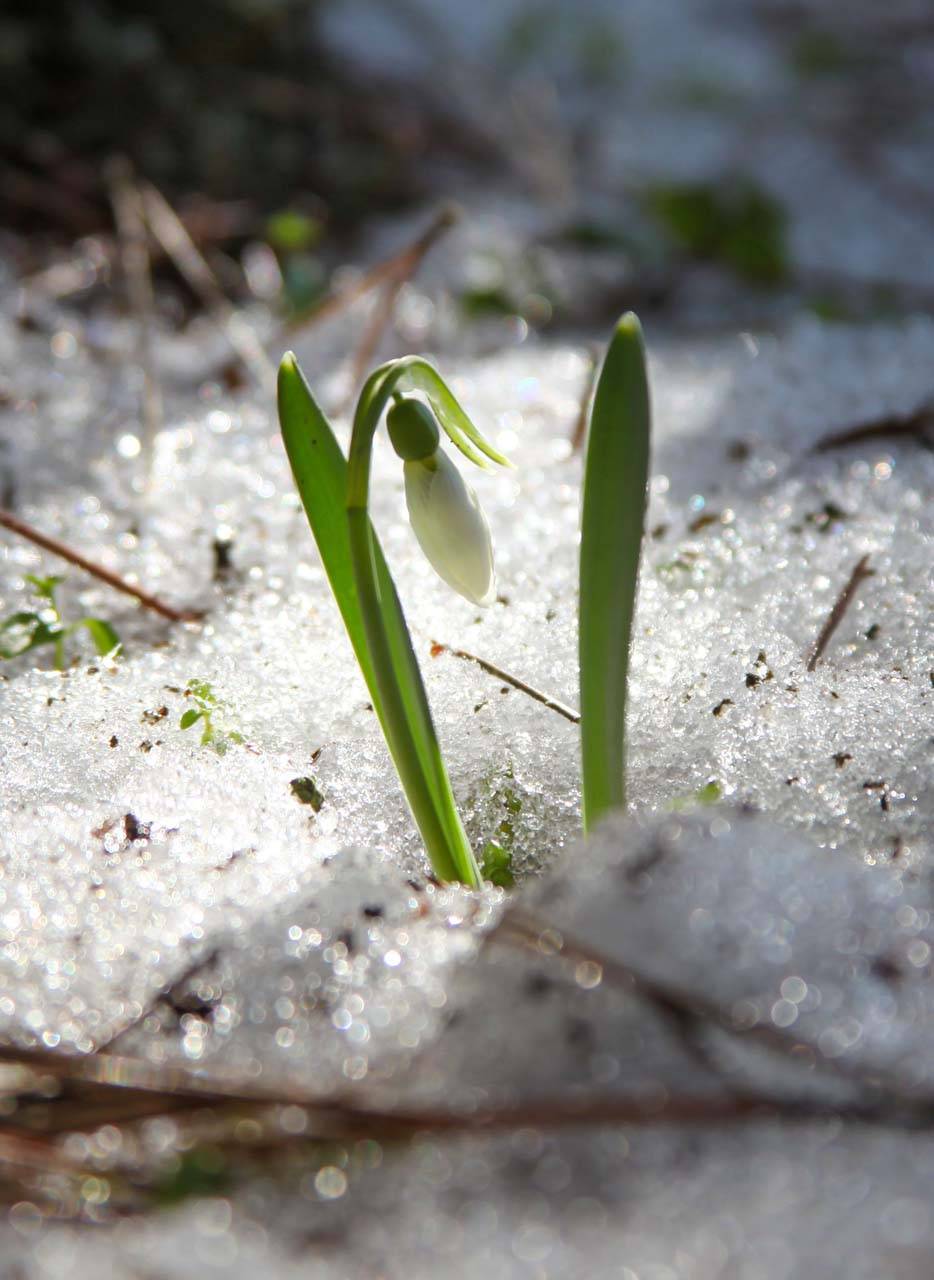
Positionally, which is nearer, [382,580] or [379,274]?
[382,580]

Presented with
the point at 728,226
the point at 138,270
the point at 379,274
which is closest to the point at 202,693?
the point at 379,274

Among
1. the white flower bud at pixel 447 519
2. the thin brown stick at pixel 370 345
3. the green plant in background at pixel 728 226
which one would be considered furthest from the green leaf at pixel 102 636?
the green plant in background at pixel 728 226

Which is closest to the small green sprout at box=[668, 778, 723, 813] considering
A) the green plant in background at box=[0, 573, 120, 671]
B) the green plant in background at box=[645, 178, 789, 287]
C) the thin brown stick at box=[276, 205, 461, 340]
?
the green plant in background at box=[0, 573, 120, 671]

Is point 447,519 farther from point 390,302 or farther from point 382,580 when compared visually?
point 390,302

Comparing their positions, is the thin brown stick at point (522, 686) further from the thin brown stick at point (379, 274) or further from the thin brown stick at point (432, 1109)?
the thin brown stick at point (379, 274)

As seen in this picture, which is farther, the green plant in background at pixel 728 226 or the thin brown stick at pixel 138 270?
the green plant in background at pixel 728 226
